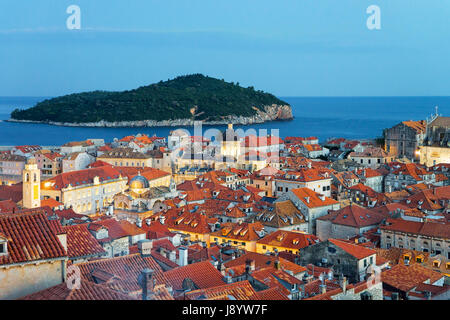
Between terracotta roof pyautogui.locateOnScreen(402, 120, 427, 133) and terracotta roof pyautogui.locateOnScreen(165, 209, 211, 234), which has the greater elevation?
A: terracotta roof pyautogui.locateOnScreen(402, 120, 427, 133)

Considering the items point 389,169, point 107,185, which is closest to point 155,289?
point 107,185

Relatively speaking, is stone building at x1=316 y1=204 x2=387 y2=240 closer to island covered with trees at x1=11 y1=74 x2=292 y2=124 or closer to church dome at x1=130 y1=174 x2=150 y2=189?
church dome at x1=130 y1=174 x2=150 y2=189

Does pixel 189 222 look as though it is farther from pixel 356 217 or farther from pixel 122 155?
pixel 122 155

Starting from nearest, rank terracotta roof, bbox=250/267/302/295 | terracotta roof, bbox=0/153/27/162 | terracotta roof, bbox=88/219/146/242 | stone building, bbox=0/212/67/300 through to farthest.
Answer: stone building, bbox=0/212/67/300, terracotta roof, bbox=250/267/302/295, terracotta roof, bbox=88/219/146/242, terracotta roof, bbox=0/153/27/162

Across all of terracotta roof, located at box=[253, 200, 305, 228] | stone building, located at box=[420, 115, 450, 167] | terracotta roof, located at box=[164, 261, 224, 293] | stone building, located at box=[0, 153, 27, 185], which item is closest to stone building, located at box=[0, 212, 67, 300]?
terracotta roof, located at box=[164, 261, 224, 293]

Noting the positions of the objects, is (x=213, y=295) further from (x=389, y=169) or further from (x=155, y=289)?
(x=389, y=169)

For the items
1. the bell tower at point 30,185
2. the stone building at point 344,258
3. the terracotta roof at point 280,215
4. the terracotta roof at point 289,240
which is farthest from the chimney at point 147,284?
the bell tower at point 30,185
